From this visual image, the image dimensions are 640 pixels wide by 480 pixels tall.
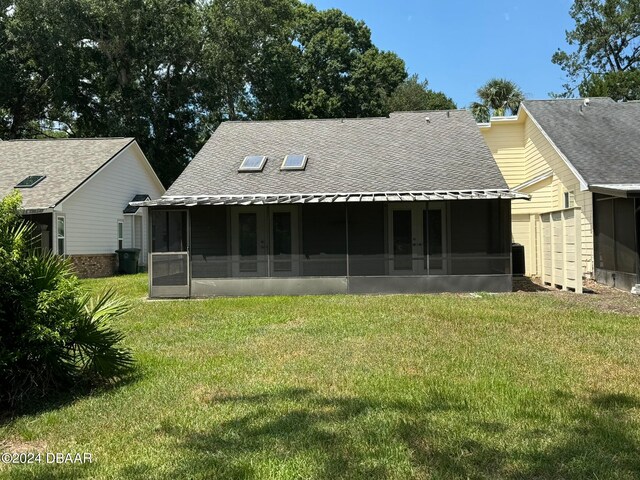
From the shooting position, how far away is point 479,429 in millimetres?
4094

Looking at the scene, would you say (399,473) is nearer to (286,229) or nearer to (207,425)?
(207,425)

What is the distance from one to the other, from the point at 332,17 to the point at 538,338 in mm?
37283

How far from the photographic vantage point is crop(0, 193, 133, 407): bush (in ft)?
16.4

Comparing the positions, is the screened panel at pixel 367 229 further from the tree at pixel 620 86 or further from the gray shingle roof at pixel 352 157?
the tree at pixel 620 86

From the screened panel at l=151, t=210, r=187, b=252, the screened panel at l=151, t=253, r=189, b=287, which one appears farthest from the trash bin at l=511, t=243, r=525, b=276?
the screened panel at l=151, t=210, r=187, b=252

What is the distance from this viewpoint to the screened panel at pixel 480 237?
42.4ft

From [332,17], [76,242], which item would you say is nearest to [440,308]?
[76,242]

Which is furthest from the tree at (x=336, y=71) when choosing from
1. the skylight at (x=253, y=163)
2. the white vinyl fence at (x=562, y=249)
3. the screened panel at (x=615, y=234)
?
the screened panel at (x=615, y=234)

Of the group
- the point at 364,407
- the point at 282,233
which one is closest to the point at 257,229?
the point at 282,233

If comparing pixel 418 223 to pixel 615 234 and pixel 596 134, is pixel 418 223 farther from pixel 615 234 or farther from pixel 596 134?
pixel 596 134

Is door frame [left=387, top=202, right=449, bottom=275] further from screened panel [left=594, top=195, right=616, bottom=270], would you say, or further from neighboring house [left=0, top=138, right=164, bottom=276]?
neighboring house [left=0, top=138, right=164, bottom=276]

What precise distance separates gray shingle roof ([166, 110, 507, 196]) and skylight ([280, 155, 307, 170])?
0.57 ft

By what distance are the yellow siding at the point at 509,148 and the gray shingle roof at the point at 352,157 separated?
1.92m

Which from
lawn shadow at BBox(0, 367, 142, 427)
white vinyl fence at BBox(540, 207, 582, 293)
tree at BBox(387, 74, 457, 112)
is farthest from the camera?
tree at BBox(387, 74, 457, 112)
